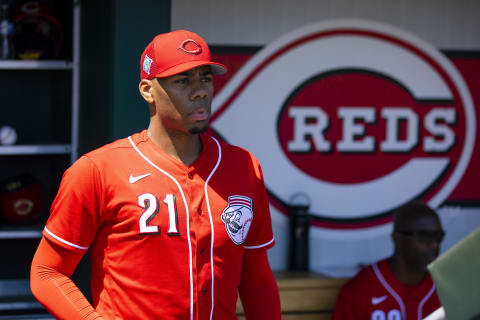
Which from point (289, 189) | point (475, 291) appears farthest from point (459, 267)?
point (289, 189)

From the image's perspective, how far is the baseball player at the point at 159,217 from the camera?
195 centimetres

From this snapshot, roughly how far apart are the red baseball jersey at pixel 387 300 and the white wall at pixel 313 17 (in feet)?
4.71

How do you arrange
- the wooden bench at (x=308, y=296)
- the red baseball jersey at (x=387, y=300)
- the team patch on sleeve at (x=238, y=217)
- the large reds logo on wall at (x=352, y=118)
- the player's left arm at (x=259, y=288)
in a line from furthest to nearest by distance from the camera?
the large reds logo on wall at (x=352, y=118) < the wooden bench at (x=308, y=296) < the red baseball jersey at (x=387, y=300) < the player's left arm at (x=259, y=288) < the team patch on sleeve at (x=238, y=217)

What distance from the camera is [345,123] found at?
13.8 ft

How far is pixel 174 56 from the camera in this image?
Result: 1998 mm

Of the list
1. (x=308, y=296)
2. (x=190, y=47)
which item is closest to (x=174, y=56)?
(x=190, y=47)

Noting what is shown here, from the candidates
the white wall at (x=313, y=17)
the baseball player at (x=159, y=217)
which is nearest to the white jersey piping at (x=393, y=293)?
the white wall at (x=313, y=17)

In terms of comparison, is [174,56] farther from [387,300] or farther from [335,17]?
[335,17]

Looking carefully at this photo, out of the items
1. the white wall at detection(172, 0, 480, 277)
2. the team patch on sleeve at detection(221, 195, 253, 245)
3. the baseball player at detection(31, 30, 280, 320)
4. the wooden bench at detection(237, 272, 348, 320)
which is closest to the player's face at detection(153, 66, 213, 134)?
the baseball player at detection(31, 30, 280, 320)

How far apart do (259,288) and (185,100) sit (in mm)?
613

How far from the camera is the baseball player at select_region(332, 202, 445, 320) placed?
3.60m

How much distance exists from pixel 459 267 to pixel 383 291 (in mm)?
2243

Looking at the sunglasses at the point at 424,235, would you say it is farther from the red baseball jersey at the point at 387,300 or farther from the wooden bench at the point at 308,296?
the wooden bench at the point at 308,296

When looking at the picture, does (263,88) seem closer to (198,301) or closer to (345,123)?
(345,123)
